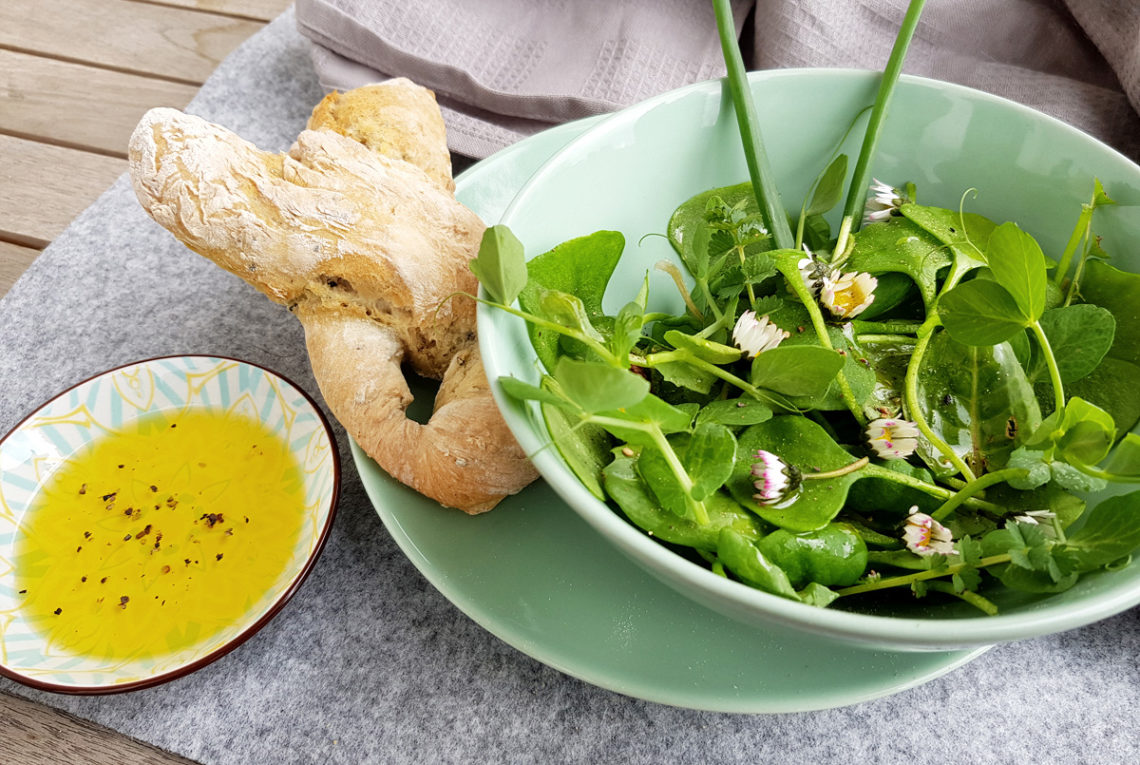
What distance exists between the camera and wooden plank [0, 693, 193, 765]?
1.21ft

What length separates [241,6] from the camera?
2.72 ft

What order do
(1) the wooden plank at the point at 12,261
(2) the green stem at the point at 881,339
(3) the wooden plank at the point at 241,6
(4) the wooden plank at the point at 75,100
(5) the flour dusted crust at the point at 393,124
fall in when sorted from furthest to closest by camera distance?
(3) the wooden plank at the point at 241,6, (4) the wooden plank at the point at 75,100, (1) the wooden plank at the point at 12,261, (5) the flour dusted crust at the point at 393,124, (2) the green stem at the point at 881,339

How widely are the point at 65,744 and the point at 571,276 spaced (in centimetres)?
32

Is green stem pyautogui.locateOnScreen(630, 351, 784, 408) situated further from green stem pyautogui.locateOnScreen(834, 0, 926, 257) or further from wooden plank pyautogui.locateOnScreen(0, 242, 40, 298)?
wooden plank pyautogui.locateOnScreen(0, 242, 40, 298)

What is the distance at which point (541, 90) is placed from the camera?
0.64m

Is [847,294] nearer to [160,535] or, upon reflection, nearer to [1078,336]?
[1078,336]

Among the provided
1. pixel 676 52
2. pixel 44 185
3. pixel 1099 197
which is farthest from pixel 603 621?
pixel 44 185

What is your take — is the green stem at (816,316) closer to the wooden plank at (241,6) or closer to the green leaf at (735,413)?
the green leaf at (735,413)

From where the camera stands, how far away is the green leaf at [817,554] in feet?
0.92

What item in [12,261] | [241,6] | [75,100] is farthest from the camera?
[241,6]

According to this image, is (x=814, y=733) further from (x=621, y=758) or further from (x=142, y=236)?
(x=142, y=236)

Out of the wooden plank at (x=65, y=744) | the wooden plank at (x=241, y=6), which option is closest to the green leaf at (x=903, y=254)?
the wooden plank at (x=65, y=744)

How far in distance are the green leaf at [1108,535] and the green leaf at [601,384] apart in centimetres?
16

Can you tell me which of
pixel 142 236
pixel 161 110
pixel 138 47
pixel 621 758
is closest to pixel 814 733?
pixel 621 758
